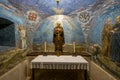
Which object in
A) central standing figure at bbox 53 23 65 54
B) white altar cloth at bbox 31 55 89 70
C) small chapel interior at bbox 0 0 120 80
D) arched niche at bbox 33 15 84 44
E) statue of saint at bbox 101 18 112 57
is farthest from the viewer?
arched niche at bbox 33 15 84 44

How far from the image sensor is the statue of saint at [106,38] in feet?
17.0

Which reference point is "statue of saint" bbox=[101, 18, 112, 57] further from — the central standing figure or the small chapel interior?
the central standing figure

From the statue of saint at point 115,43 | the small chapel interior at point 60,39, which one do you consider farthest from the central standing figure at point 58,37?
the statue of saint at point 115,43

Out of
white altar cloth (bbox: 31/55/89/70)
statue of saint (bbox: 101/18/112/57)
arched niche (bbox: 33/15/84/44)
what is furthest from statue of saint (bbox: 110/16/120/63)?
arched niche (bbox: 33/15/84/44)

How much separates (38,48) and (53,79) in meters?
1.53

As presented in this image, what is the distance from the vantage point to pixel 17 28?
6.29 metres

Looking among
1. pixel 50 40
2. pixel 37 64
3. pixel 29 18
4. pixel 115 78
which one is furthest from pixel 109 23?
pixel 29 18

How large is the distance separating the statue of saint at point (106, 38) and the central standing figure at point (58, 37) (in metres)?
1.94

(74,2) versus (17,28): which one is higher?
(74,2)

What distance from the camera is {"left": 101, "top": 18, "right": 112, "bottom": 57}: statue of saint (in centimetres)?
519

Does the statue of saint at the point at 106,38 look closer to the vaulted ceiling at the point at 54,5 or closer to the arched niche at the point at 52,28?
the arched niche at the point at 52,28

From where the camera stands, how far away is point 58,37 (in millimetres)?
7254

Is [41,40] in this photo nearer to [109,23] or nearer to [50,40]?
[50,40]

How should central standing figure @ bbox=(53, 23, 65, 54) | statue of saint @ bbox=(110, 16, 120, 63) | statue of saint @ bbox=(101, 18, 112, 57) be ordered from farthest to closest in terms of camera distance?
1. central standing figure @ bbox=(53, 23, 65, 54)
2. statue of saint @ bbox=(101, 18, 112, 57)
3. statue of saint @ bbox=(110, 16, 120, 63)
